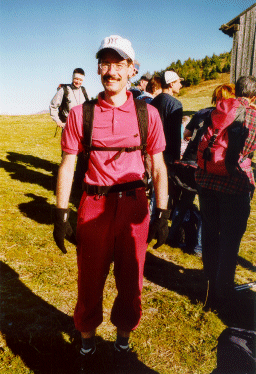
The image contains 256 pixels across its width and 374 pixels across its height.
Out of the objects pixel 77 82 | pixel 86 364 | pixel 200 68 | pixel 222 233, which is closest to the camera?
pixel 86 364

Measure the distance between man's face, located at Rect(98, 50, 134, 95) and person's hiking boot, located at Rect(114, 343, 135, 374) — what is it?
2230mm

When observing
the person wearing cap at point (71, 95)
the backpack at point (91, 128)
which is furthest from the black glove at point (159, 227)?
the person wearing cap at point (71, 95)

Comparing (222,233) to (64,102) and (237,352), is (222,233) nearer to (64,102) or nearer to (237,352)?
(237,352)

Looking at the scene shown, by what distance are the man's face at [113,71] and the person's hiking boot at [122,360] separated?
2.23 meters

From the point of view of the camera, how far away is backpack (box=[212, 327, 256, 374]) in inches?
67.8

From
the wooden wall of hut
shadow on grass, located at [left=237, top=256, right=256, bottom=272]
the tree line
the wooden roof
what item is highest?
the tree line

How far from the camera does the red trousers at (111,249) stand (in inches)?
86.0

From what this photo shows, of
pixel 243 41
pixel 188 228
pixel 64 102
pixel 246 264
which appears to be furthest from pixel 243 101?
pixel 243 41

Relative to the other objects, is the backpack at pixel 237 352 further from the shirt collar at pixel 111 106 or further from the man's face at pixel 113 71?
the man's face at pixel 113 71

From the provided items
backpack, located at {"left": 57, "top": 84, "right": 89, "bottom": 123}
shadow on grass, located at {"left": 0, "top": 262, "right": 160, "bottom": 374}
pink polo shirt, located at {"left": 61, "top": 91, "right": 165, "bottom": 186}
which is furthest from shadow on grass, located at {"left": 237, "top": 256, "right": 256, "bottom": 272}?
backpack, located at {"left": 57, "top": 84, "right": 89, "bottom": 123}

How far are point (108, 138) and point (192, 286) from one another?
8.68 ft

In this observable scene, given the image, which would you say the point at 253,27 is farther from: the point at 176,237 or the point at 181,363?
the point at 181,363

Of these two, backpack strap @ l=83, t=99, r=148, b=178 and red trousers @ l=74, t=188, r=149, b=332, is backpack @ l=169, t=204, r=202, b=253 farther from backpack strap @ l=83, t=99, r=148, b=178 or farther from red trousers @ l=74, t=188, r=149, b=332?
backpack strap @ l=83, t=99, r=148, b=178

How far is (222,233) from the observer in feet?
10.1
